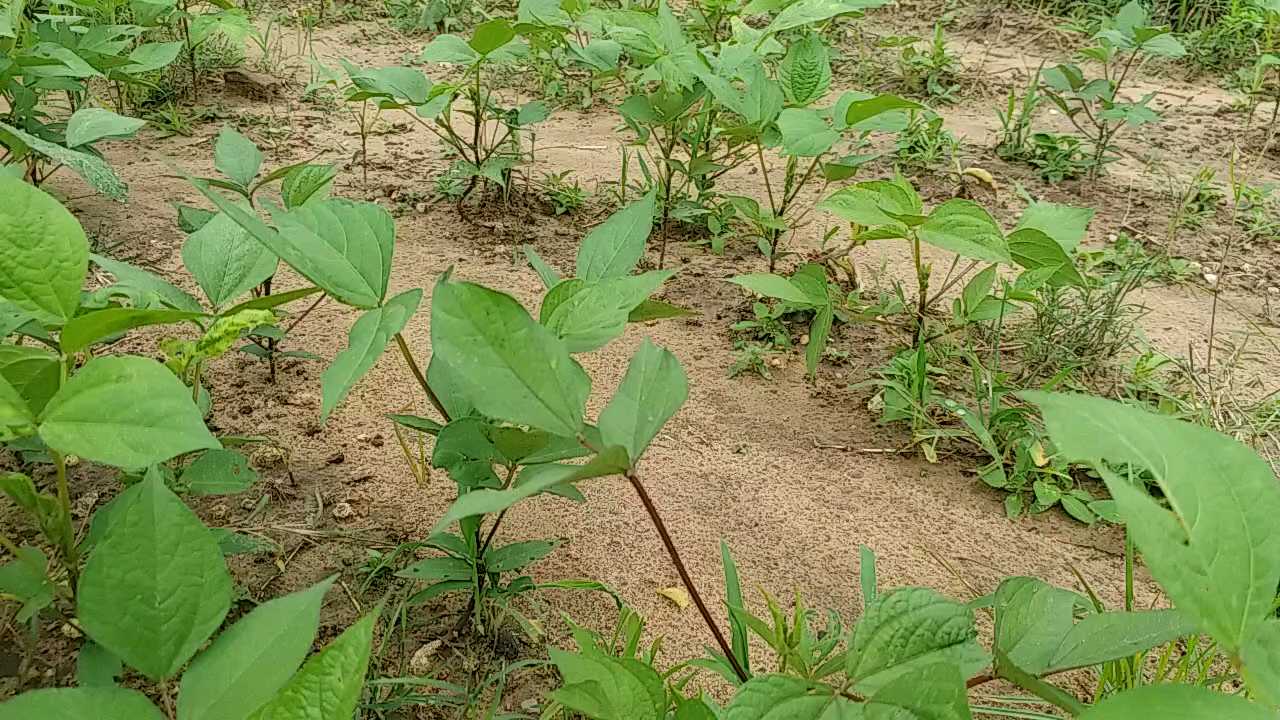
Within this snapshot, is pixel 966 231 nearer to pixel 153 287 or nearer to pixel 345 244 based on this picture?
pixel 345 244

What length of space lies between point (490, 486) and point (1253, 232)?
246 centimetres

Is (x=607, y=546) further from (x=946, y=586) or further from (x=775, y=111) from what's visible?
(x=775, y=111)

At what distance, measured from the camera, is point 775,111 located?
1884 millimetres

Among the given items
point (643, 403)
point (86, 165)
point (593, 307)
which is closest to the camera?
point (643, 403)

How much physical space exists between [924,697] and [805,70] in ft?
5.11

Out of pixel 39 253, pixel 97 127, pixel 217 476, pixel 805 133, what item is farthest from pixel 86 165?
pixel 805 133

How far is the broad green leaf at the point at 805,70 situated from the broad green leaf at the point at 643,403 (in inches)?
50.8

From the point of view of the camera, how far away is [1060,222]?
1.71 metres

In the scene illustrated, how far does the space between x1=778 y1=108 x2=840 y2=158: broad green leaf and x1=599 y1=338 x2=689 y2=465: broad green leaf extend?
1.03 m

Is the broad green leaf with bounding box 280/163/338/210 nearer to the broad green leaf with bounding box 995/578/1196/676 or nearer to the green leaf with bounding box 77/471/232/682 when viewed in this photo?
the green leaf with bounding box 77/471/232/682

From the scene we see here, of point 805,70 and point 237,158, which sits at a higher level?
point 805,70

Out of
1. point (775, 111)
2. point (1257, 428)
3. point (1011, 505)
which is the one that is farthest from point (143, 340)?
point (1257, 428)

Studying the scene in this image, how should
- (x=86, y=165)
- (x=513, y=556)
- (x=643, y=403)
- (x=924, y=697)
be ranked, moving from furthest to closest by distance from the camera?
(x=86, y=165) → (x=513, y=556) → (x=643, y=403) → (x=924, y=697)

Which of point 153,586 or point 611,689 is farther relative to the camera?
point 611,689
